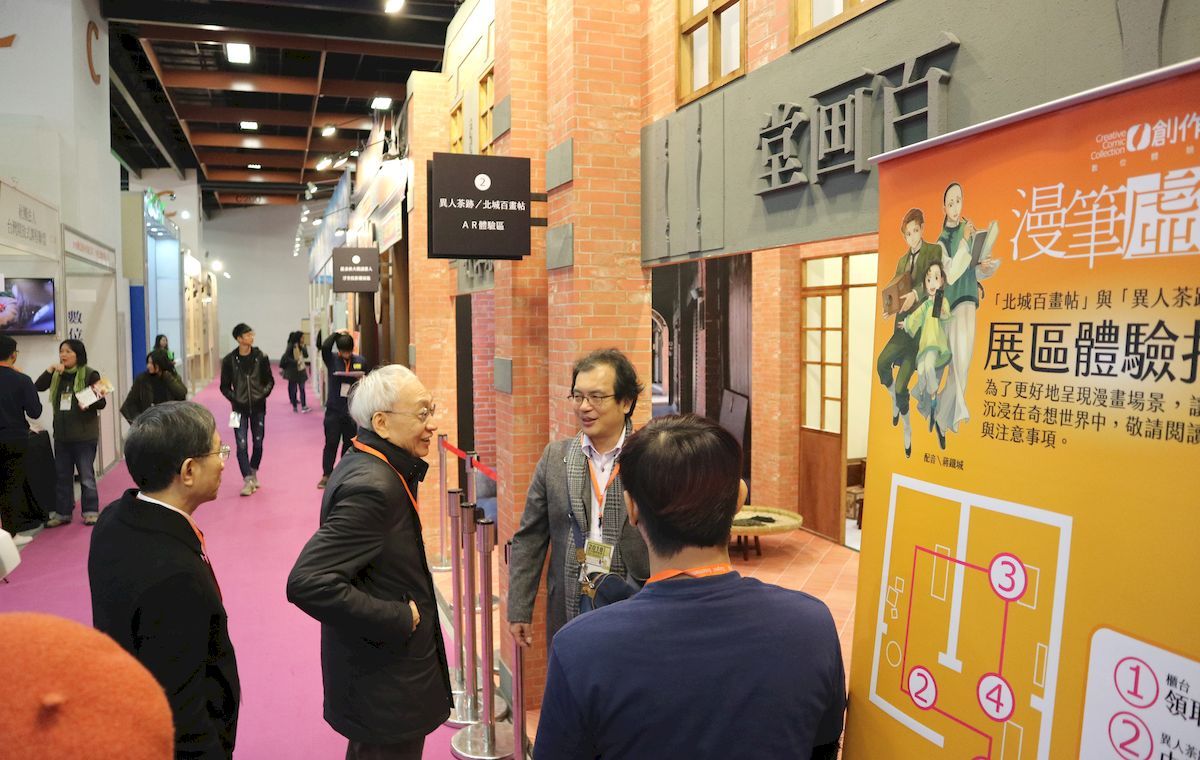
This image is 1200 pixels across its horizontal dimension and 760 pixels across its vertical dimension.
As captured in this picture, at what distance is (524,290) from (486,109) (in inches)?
103

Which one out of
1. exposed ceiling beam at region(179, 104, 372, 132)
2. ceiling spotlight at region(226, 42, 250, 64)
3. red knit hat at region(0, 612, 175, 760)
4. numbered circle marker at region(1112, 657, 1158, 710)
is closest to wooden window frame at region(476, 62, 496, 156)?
numbered circle marker at region(1112, 657, 1158, 710)

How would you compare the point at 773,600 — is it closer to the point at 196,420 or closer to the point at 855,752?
the point at 855,752

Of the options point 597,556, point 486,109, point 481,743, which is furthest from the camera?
point 486,109

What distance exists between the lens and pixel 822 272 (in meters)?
8.39

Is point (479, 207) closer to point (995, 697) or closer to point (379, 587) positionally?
point (379, 587)

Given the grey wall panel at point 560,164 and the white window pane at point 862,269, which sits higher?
the grey wall panel at point 560,164

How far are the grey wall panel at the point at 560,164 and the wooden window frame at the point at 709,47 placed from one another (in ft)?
1.99

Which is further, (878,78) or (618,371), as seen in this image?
(618,371)

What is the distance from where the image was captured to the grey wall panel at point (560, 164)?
4.21 meters

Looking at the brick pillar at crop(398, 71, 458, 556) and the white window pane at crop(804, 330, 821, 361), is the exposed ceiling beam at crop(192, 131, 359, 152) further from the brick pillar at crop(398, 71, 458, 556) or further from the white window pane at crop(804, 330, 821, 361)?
the white window pane at crop(804, 330, 821, 361)

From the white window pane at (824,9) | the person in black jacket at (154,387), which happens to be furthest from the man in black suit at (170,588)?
the person in black jacket at (154,387)

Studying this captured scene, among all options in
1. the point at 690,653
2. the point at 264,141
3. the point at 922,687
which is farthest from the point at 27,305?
the point at 264,141

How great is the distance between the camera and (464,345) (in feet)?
31.4

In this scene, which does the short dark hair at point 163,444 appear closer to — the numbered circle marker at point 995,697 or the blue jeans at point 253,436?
the numbered circle marker at point 995,697
